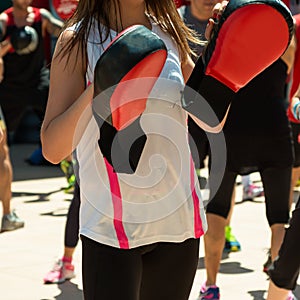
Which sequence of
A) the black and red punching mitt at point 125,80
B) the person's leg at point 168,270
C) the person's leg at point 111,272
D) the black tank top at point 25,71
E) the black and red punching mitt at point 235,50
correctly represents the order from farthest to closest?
the black tank top at point 25,71 → the person's leg at point 168,270 → the person's leg at point 111,272 → the black and red punching mitt at point 235,50 → the black and red punching mitt at point 125,80

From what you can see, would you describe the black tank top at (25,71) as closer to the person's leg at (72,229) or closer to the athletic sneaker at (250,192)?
Answer: the athletic sneaker at (250,192)

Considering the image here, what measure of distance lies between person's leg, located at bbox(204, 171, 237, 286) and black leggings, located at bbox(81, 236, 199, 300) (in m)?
2.17

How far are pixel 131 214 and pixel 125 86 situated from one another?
0.48 meters

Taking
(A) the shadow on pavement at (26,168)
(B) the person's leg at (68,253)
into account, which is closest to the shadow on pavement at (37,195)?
(A) the shadow on pavement at (26,168)

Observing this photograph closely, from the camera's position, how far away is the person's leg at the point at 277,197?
477 centimetres

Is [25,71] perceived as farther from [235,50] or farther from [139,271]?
[235,50]

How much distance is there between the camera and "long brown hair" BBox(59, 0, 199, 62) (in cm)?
256

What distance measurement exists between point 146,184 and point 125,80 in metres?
0.44

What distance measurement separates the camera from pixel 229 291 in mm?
5055

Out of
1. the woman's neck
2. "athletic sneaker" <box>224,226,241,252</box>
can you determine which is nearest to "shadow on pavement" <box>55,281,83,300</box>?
"athletic sneaker" <box>224,226,241,252</box>

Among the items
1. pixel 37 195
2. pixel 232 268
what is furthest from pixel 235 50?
pixel 37 195

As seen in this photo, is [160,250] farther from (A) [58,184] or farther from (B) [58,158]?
(A) [58,184]

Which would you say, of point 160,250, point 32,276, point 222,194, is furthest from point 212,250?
point 160,250

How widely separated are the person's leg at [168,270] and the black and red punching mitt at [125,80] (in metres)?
0.42
